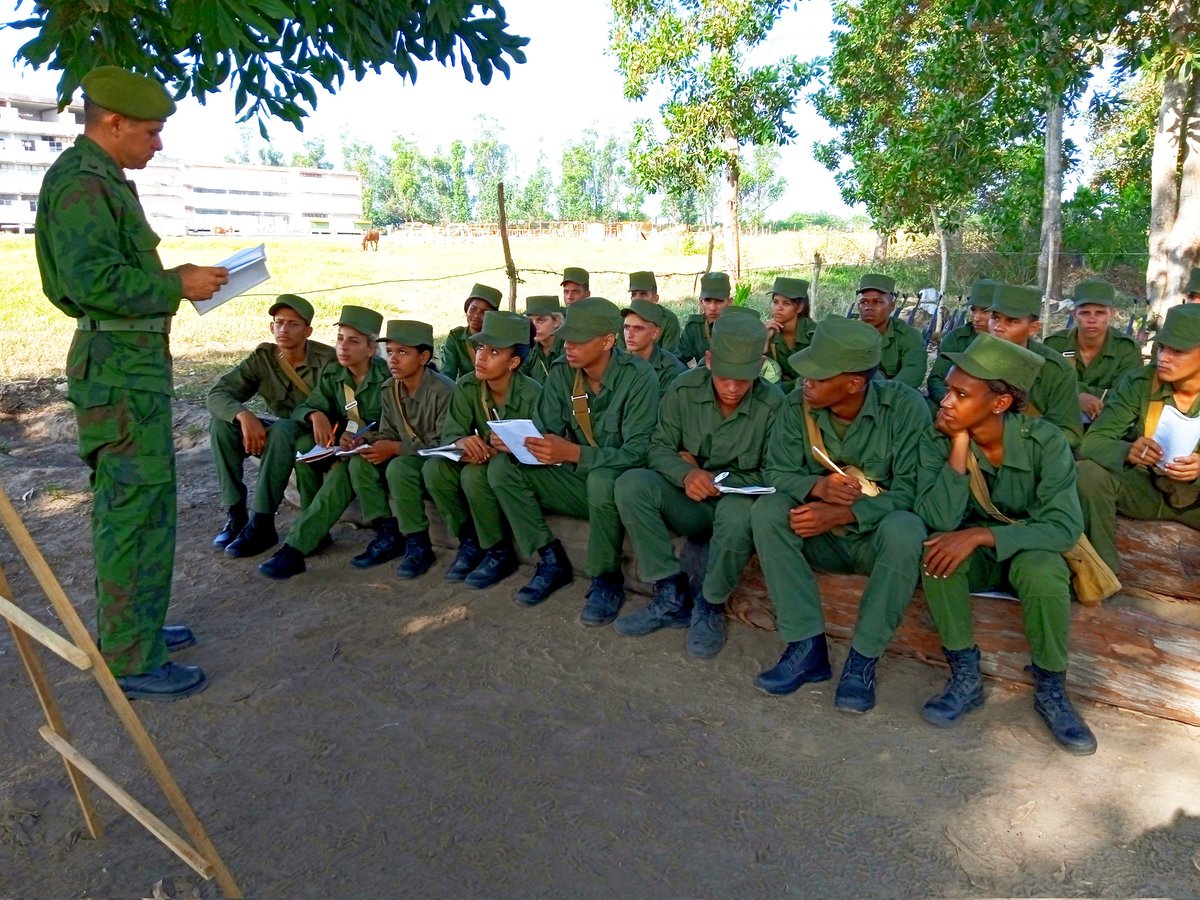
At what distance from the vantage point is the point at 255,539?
525 centimetres

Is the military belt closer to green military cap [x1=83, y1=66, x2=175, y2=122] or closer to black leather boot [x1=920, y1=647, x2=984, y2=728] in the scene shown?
green military cap [x1=83, y1=66, x2=175, y2=122]

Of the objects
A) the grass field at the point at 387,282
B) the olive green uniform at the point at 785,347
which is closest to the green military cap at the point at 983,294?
the olive green uniform at the point at 785,347

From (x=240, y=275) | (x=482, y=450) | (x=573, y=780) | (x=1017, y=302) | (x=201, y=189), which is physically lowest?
(x=573, y=780)

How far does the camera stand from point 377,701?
361cm

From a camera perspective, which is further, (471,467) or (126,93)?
(471,467)

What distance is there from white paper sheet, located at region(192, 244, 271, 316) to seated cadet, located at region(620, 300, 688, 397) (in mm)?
2363

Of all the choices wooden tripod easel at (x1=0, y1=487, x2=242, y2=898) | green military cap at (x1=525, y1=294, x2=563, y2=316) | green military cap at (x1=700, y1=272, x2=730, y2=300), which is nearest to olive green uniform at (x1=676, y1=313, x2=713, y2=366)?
green military cap at (x1=700, y1=272, x2=730, y2=300)

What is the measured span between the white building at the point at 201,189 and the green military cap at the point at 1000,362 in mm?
62239

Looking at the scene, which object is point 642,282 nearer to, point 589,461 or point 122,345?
point 589,461

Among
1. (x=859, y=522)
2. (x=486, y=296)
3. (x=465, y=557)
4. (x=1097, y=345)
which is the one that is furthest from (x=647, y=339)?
(x=1097, y=345)

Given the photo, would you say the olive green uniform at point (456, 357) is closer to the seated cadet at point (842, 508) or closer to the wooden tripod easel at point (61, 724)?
the seated cadet at point (842, 508)

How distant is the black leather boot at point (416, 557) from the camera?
489 centimetres

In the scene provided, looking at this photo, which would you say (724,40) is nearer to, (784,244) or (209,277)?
(209,277)

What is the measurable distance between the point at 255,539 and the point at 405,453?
1.08 meters
